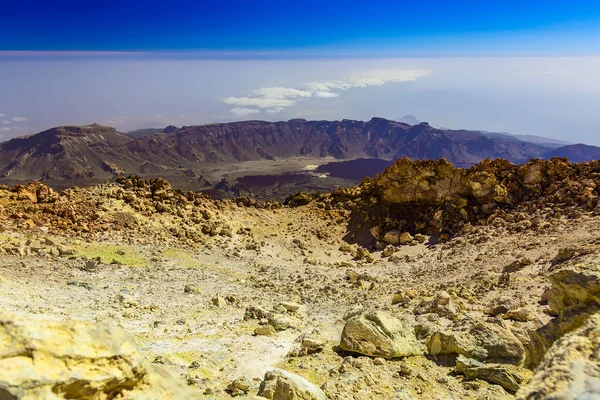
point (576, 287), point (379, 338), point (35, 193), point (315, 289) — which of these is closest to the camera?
point (576, 287)

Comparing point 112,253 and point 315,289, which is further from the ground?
point 112,253

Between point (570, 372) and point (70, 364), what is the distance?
4422 mm

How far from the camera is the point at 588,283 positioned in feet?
20.4

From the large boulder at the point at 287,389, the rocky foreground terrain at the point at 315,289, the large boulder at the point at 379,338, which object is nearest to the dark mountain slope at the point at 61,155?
the rocky foreground terrain at the point at 315,289

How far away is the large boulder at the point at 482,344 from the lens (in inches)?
334

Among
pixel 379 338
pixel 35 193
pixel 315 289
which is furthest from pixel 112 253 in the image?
pixel 379 338

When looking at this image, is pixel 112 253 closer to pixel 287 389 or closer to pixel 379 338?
pixel 379 338

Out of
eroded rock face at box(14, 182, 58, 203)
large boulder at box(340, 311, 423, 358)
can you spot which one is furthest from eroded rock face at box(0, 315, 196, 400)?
eroded rock face at box(14, 182, 58, 203)

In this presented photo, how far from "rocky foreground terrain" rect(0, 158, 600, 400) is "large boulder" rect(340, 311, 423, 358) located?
0.11 ft

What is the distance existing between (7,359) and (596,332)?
214 inches

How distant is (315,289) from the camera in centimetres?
1755

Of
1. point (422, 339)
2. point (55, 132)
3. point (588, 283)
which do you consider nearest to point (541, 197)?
point (422, 339)

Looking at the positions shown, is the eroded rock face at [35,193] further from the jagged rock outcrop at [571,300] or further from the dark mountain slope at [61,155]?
the dark mountain slope at [61,155]

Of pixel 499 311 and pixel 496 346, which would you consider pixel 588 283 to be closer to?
pixel 496 346
